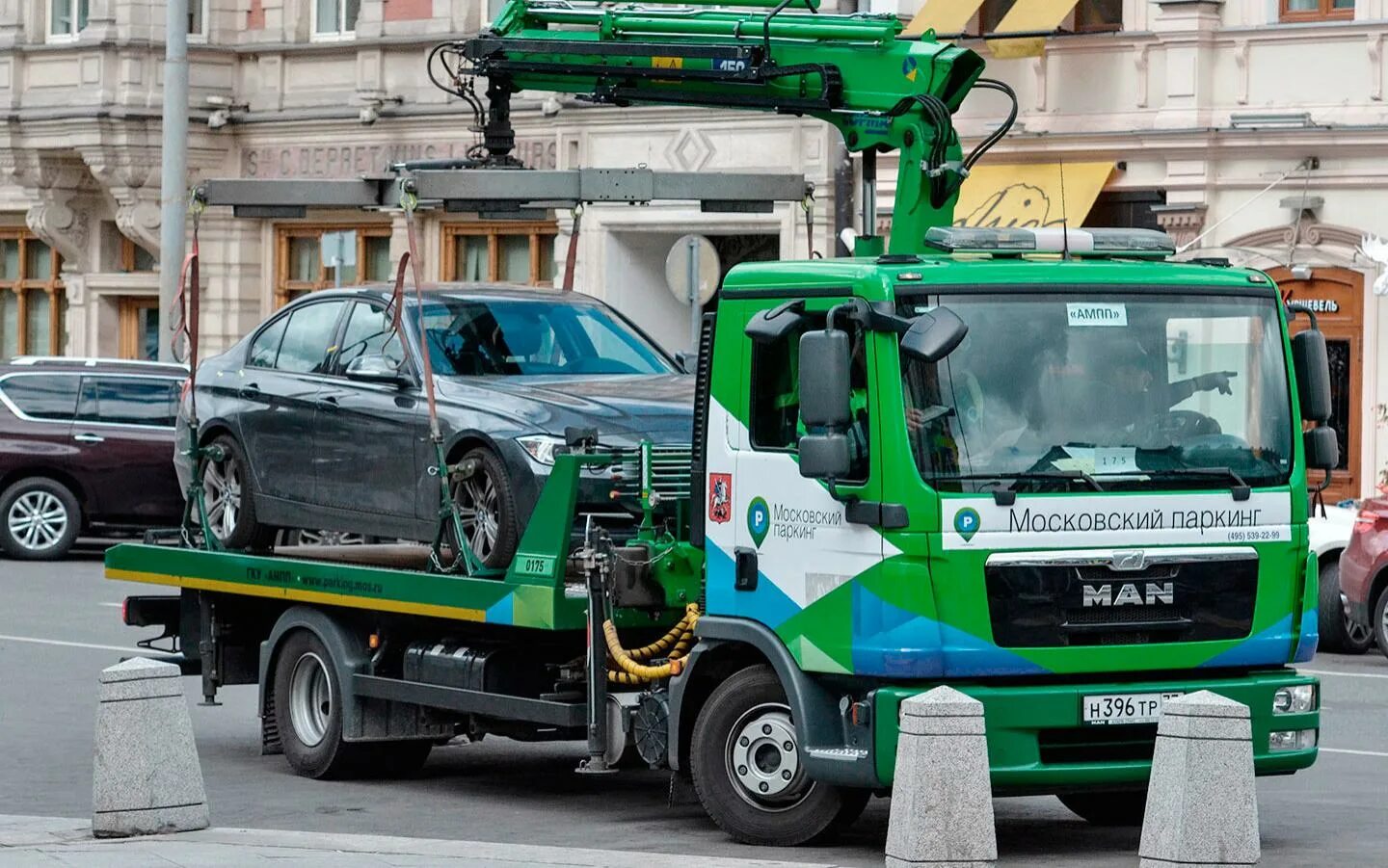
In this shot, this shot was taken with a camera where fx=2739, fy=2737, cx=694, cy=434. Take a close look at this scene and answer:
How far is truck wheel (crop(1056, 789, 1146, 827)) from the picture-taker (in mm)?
11430

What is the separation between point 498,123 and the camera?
1327 centimetres

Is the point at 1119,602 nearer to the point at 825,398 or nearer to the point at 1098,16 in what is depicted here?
the point at 825,398

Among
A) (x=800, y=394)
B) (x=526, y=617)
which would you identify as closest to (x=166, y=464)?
(x=526, y=617)

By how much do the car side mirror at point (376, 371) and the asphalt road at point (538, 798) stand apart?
1.92 m

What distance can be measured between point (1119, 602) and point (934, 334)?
4.04 ft

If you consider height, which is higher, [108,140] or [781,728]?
[108,140]

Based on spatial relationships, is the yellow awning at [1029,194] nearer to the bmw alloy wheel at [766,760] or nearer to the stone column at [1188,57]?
the stone column at [1188,57]

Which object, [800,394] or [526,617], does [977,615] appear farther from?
[526,617]

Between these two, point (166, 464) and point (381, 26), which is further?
point (381, 26)

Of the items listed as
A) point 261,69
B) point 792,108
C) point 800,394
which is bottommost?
point 800,394

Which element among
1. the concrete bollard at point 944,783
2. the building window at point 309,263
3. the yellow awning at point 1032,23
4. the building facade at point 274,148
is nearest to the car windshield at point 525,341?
the concrete bollard at point 944,783

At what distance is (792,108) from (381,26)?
2306cm

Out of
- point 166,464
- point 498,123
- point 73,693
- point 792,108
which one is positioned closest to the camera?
point 792,108

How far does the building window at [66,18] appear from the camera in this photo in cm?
3672
